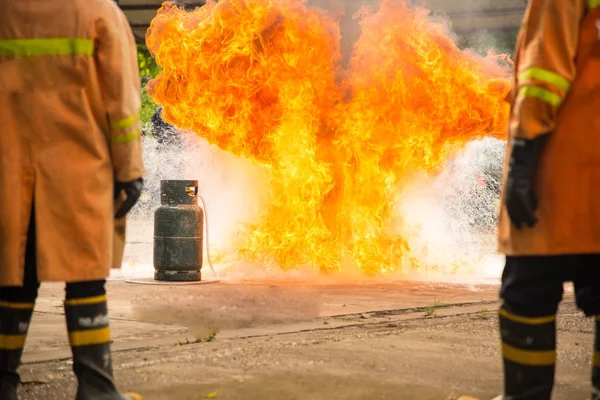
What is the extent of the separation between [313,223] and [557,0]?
25.0 ft

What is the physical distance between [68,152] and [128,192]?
309 millimetres

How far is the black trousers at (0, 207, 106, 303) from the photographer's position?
12.5 ft

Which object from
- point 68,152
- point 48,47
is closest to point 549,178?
point 68,152

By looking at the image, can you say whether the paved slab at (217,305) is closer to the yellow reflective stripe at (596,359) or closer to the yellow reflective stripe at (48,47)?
the yellow reflective stripe at (48,47)

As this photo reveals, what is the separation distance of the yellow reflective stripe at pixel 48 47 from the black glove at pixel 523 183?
67.2 inches

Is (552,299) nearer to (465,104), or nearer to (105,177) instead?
(105,177)

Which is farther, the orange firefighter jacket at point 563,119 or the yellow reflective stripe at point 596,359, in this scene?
the yellow reflective stripe at point 596,359

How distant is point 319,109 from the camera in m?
11.2

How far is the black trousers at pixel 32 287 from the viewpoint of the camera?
12.5 ft

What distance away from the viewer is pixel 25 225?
376 centimetres

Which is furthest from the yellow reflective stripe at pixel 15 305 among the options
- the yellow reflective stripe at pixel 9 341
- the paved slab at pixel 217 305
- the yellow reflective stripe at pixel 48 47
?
the paved slab at pixel 217 305

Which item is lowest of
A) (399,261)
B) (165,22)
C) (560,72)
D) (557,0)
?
(399,261)

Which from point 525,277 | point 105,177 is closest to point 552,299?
point 525,277

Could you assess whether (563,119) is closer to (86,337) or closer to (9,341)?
(86,337)
